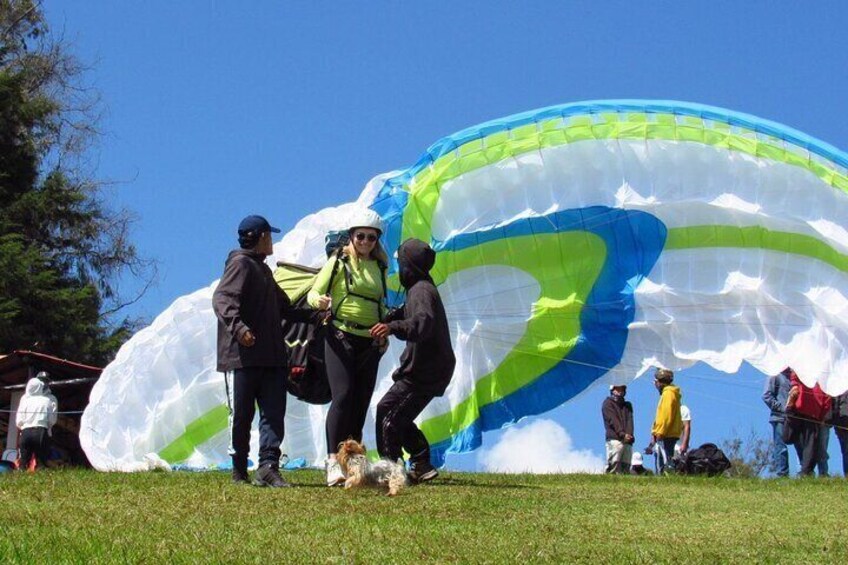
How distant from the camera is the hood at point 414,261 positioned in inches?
316

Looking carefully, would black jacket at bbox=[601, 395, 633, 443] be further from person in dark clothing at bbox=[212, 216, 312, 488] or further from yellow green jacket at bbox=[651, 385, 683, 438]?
person in dark clothing at bbox=[212, 216, 312, 488]

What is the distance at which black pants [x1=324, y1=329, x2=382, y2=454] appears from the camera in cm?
788

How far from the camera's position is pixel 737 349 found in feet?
37.2

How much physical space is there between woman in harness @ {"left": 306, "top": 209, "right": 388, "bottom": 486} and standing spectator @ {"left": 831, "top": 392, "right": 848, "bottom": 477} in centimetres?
597

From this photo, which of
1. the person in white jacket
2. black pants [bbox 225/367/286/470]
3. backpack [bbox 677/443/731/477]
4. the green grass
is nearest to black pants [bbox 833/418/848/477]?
backpack [bbox 677/443/731/477]

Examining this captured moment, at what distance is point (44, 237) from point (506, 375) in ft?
54.9

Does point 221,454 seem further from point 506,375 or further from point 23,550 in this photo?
point 23,550

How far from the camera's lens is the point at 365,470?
7.49 m

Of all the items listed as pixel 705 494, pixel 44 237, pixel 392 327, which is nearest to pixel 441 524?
pixel 392 327

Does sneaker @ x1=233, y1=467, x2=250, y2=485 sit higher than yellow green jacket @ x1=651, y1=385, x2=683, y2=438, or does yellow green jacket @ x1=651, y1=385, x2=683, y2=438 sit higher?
yellow green jacket @ x1=651, y1=385, x2=683, y2=438

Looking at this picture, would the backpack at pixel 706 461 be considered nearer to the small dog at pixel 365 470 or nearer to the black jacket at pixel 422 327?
the black jacket at pixel 422 327

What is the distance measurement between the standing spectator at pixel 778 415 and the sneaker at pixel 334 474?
5860 millimetres

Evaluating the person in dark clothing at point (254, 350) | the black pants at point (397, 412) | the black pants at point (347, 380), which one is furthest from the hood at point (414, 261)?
the person in dark clothing at point (254, 350)

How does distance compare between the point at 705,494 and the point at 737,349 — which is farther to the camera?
the point at 737,349
